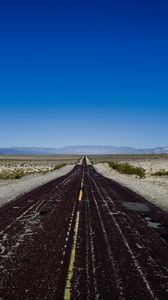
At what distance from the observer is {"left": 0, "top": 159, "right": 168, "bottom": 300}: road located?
17.4 ft

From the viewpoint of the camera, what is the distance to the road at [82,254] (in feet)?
17.4

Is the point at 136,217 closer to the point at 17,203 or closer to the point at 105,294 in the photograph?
the point at 17,203

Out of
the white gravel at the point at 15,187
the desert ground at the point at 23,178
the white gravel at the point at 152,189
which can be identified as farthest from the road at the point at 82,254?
the desert ground at the point at 23,178

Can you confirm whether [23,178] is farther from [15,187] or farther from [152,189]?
[152,189]

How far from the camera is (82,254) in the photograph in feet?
23.3

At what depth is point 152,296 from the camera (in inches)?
201

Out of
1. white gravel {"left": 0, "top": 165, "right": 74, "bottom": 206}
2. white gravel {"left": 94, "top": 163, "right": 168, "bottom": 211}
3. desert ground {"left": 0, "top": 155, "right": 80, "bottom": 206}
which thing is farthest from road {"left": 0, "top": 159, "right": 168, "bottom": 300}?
desert ground {"left": 0, "top": 155, "right": 80, "bottom": 206}

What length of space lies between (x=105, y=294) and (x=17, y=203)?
10.4 m

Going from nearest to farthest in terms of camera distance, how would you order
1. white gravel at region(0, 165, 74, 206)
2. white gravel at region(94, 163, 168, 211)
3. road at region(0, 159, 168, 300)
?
road at region(0, 159, 168, 300), white gravel at region(94, 163, 168, 211), white gravel at region(0, 165, 74, 206)

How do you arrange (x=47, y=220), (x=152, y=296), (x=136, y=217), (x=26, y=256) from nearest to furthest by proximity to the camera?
(x=152, y=296), (x=26, y=256), (x=47, y=220), (x=136, y=217)

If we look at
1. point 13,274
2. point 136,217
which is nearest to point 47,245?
point 13,274

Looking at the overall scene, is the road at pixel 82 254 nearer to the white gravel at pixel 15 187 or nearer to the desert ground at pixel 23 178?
the white gravel at pixel 15 187

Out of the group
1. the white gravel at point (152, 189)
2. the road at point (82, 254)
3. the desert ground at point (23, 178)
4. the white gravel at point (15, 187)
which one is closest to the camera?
the road at point (82, 254)

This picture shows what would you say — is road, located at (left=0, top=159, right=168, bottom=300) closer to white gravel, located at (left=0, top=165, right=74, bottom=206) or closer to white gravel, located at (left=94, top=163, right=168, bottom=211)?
white gravel, located at (left=94, top=163, right=168, bottom=211)
